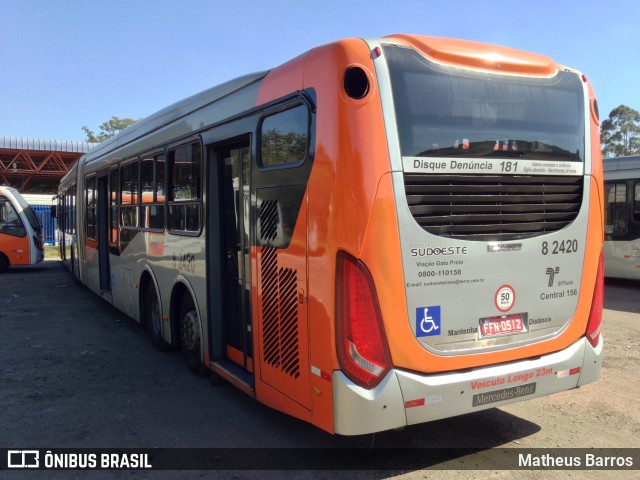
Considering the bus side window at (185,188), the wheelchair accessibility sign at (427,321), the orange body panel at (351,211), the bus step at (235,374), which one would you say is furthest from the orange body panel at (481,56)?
the bus step at (235,374)

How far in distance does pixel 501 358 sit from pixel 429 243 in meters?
1.08

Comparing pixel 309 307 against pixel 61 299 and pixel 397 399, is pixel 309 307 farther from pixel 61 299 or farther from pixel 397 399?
pixel 61 299

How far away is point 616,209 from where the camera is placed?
13.2m

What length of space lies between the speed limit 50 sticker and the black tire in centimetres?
336

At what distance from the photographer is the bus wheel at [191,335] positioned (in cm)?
610

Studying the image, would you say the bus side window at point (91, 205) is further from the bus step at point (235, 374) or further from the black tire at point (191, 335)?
the bus step at point (235, 374)

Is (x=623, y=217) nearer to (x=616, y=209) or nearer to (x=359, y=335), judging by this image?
(x=616, y=209)

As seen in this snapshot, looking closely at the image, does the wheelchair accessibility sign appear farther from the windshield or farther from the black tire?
the black tire

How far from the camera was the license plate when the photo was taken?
381cm

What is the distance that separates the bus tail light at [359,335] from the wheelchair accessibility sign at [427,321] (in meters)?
0.29

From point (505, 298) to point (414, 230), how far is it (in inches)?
38.4

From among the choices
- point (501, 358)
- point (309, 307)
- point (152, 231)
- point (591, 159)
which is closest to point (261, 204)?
point (309, 307)

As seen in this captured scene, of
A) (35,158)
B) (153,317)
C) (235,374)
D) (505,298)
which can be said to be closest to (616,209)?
(505,298)

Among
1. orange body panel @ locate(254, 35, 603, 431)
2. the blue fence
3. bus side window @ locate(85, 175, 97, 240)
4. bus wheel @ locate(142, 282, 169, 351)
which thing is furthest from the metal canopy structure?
orange body panel @ locate(254, 35, 603, 431)
